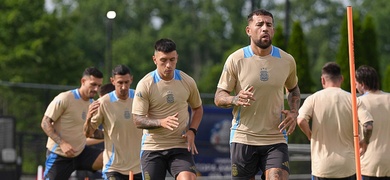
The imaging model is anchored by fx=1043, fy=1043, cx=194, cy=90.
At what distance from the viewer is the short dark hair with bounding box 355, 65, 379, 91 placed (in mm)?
13094

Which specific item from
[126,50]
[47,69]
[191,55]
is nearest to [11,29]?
[47,69]

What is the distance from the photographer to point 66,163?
1645 cm

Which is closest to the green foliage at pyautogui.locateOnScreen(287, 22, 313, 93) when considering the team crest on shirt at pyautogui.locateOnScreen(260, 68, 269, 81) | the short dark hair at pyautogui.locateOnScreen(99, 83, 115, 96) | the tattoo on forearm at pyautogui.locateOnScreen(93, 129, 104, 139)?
the short dark hair at pyautogui.locateOnScreen(99, 83, 115, 96)

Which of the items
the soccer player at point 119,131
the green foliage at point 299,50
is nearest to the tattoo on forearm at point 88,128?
the soccer player at point 119,131

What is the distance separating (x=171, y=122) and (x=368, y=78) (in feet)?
9.28

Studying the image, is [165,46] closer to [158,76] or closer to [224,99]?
[158,76]

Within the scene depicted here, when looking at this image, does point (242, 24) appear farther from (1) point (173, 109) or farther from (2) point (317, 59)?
(1) point (173, 109)

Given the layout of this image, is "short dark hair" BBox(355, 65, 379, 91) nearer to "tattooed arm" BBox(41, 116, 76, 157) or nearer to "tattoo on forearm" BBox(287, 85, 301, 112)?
"tattoo on forearm" BBox(287, 85, 301, 112)

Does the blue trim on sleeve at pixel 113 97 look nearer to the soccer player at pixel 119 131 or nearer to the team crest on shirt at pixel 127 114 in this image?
the soccer player at pixel 119 131

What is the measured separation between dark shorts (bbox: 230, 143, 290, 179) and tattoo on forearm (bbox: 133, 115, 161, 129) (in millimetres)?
1023

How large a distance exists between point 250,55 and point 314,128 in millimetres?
1757

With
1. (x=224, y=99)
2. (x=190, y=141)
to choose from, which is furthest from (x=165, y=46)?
(x=224, y=99)

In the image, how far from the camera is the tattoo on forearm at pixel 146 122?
12.2 metres

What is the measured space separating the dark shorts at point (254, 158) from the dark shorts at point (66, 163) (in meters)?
5.18
